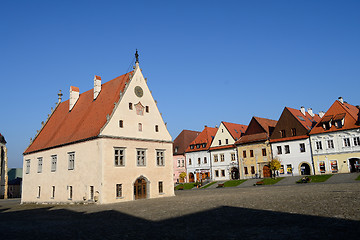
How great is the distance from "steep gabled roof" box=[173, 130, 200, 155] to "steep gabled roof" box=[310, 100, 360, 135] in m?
30.1

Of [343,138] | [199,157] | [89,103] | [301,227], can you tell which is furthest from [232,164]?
[301,227]

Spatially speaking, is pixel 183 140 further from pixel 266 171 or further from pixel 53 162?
pixel 53 162

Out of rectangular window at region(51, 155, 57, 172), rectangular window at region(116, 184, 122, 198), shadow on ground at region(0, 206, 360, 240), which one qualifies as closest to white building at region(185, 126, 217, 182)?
rectangular window at region(51, 155, 57, 172)

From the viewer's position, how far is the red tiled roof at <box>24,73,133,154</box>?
32438 mm

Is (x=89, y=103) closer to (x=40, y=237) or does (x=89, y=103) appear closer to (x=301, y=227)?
(x=40, y=237)

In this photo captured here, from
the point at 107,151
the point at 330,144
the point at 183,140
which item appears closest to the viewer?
the point at 107,151

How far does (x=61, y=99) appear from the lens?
Answer: 4619 centimetres

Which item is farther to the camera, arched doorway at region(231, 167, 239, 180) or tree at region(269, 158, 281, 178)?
arched doorway at region(231, 167, 239, 180)

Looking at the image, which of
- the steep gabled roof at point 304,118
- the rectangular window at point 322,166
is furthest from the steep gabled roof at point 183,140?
the rectangular window at point 322,166

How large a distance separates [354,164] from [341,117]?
740 centimetres

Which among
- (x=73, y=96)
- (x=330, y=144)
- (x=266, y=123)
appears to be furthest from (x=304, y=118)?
(x=73, y=96)

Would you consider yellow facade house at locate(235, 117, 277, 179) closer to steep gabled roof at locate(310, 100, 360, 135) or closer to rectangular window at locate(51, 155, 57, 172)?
A: steep gabled roof at locate(310, 100, 360, 135)

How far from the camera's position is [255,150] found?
55062 millimetres

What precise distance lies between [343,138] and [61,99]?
43.9 m
